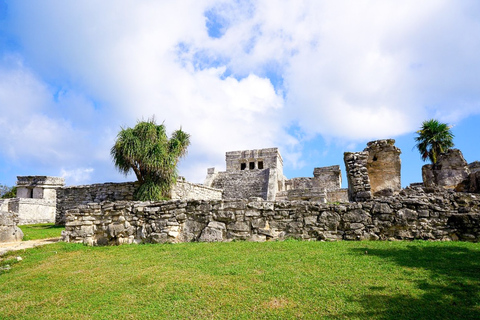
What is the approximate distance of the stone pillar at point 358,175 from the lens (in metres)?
10.5

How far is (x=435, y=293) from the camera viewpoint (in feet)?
13.3

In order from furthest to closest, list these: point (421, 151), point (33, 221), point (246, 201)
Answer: point (421, 151), point (33, 221), point (246, 201)

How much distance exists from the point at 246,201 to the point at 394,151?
7584 mm

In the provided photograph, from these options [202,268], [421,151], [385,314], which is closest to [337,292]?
[385,314]

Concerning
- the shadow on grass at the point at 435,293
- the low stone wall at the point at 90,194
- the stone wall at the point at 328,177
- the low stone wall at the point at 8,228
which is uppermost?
the stone wall at the point at 328,177

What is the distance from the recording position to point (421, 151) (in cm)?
2167

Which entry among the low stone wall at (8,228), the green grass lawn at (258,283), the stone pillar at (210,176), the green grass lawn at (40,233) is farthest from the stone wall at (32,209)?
the green grass lawn at (258,283)

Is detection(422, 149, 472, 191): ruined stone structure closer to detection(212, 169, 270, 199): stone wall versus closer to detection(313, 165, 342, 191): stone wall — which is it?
detection(212, 169, 270, 199): stone wall

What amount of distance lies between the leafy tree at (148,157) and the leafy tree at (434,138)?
16.9m

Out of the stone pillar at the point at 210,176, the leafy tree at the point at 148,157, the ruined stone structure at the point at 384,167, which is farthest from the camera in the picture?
the stone pillar at the point at 210,176

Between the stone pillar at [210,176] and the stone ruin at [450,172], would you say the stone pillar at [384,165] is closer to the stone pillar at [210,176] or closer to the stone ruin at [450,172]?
the stone ruin at [450,172]

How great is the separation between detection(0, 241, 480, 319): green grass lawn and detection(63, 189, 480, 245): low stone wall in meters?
0.55

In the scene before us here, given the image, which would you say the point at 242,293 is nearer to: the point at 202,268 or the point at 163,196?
the point at 202,268

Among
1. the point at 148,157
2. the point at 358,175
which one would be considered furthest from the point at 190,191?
the point at 358,175
